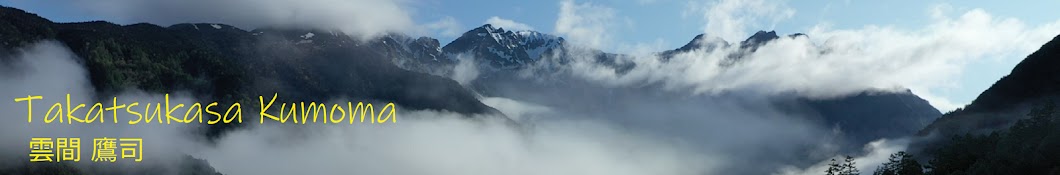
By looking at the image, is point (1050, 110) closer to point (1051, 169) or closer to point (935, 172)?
point (935, 172)

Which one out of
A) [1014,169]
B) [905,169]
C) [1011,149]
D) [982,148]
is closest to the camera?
[1014,169]

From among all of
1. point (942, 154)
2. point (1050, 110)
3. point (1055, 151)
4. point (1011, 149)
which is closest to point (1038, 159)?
point (1055, 151)

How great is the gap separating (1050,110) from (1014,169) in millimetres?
71031

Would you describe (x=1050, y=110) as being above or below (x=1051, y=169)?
above

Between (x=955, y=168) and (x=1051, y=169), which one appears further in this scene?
(x=955, y=168)

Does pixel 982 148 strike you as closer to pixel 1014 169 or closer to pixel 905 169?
pixel 905 169

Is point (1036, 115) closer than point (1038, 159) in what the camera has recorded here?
No

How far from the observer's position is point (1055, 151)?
365 ft

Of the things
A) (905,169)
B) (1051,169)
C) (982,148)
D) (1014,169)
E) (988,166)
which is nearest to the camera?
(1051,169)

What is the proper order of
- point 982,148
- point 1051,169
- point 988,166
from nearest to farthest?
point 1051,169, point 988,166, point 982,148

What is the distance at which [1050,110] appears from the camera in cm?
17250

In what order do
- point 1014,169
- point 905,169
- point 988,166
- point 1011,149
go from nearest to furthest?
point 1014,169 → point 988,166 → point 1011,149 → point 905,169

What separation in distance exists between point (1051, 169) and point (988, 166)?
76.6 feet

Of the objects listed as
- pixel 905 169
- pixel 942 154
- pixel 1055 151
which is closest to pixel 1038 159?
pixel 1055 151
